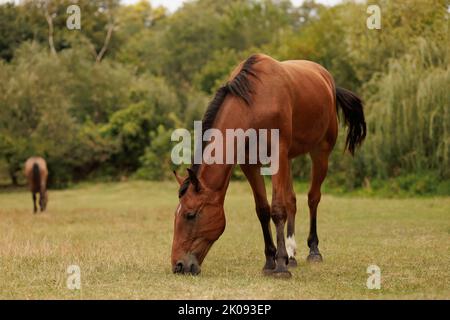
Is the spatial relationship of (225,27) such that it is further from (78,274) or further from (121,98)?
(78,274)

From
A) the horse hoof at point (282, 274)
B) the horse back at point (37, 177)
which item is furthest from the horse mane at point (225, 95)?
the horse back at point (37, 177)

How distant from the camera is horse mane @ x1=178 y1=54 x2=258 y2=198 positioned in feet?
24.0

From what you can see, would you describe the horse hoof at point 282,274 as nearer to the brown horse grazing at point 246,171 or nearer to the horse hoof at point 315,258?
the brown horse grazing at point 246,171

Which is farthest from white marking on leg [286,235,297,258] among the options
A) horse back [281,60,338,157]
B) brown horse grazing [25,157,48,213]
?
brown horse grazing [25,157,48,213]

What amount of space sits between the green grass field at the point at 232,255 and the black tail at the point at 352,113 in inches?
64.9

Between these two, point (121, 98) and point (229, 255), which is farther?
point (121, 98)

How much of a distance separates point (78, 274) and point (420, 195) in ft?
50.8

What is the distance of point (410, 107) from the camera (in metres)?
20.6

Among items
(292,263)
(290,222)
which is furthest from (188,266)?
(290,222)

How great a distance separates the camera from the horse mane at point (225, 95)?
7316 mm

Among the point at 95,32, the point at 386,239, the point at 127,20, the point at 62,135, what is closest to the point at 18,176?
the point at 62,135

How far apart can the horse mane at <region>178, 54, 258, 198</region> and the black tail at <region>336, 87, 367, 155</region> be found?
9.99 ft

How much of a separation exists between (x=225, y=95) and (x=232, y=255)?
9.45 ft

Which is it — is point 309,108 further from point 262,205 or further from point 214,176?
point 214,176
